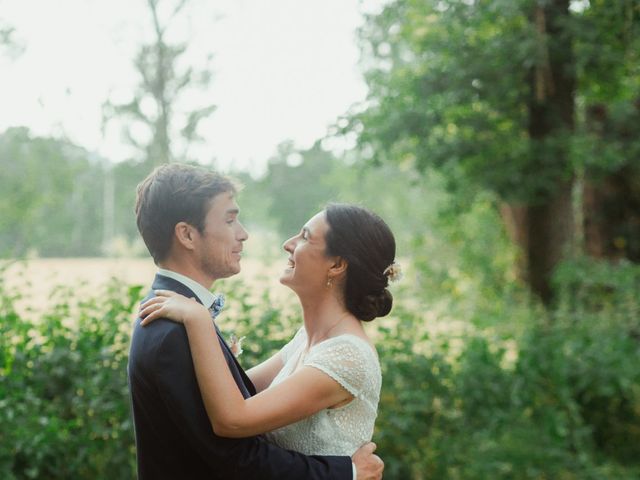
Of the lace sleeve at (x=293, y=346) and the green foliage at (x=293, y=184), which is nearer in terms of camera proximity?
the lace sleeve at (x=293, y=346)

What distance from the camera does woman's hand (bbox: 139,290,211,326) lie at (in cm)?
205

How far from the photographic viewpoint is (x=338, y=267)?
2410 mm

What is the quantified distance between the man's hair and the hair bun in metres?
0.55

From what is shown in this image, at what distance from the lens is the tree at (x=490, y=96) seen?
23.3ft

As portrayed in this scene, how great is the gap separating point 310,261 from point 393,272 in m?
0.27

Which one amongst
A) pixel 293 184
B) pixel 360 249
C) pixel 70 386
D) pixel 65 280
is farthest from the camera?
pixel 293 184

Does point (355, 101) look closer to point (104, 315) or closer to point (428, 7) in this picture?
point (428, 7)

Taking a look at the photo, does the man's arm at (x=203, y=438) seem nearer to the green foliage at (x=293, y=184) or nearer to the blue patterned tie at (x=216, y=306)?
the blue patterned tie at (x=216, y=306)

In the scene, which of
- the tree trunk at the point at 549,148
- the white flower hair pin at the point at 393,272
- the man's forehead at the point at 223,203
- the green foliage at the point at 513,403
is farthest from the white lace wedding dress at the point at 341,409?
the tree trunk at the point at 549,148

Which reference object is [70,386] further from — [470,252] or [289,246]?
[470,252]

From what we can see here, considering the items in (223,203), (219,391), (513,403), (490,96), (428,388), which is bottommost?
(513,403)

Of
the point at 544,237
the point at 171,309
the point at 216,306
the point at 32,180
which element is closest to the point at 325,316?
the point at 216,306

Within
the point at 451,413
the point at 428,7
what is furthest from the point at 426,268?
the point at 451,413

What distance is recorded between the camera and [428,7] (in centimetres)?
756
